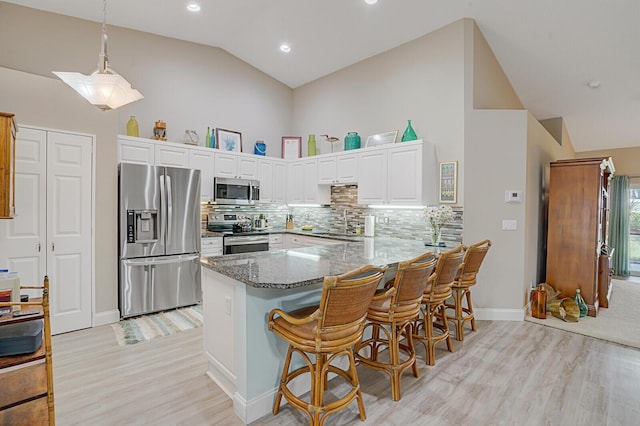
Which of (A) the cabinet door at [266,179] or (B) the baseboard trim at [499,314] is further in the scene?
(A) the cabinet door at [266,179]

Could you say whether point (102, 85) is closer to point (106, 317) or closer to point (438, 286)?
point (106, 317)

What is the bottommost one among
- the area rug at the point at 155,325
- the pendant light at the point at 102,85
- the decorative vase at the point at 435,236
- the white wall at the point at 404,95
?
the area rug at the point at 155,325

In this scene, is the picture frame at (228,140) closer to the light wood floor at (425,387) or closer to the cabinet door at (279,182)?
the cabinet door at (279,182)

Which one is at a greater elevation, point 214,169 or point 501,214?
point 214,169

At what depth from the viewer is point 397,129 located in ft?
15.7

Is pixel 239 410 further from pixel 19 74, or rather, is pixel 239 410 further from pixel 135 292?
pixel 19 74

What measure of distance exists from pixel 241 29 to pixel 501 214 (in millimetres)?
4596

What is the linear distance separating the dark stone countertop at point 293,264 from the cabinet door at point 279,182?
2862 mm

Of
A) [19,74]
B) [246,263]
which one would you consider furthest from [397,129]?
[19,74]

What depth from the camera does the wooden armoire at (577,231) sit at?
13.7 feet

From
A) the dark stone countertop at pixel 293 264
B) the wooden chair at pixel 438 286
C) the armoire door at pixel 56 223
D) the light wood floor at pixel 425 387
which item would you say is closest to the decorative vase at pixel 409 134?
the dark stone countertop at pixel 293 264

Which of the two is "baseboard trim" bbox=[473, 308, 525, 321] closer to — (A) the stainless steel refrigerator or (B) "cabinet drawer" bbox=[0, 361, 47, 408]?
(A) the stainless steel refrigerator

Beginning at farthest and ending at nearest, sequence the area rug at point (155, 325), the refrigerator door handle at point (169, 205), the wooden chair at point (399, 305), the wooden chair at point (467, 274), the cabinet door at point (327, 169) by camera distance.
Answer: the cabinet door at point (327, 169) → the refrigerator door handle at point (169, 205) → the area rug at point (155, 325) → the wooden chair at point (467, 274) → the wooden chair at point (399, 305)

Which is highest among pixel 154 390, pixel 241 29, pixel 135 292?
pixel 241 29
